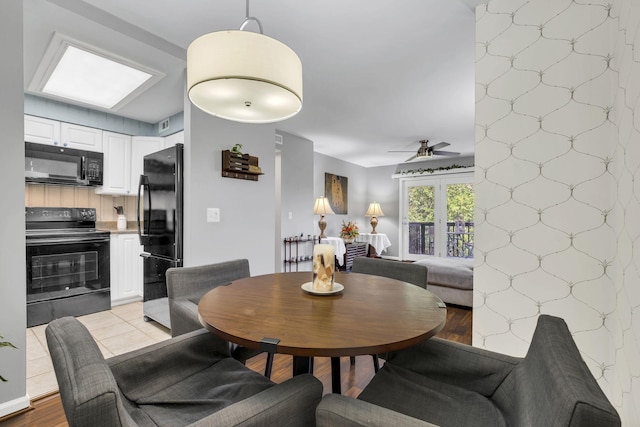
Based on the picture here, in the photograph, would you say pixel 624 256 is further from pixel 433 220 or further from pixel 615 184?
pixel 433 220

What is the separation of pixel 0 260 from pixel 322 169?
484cm

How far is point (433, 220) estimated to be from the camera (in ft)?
22.0

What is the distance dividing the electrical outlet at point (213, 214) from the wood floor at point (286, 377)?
1183 mm

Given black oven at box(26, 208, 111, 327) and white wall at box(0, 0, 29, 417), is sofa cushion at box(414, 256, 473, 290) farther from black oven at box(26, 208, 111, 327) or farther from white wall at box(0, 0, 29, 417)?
black oven at box(26, 208, 111, 327)

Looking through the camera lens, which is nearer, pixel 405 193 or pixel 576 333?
pixel 576 333

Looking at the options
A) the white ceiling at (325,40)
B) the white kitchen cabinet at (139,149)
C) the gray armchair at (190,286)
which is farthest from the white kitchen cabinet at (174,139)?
the gray armchair at (190,286)

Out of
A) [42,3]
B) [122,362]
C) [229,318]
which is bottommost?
[122,362]

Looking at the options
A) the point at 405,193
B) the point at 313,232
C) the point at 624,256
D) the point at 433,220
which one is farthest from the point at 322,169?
the point at 624,256

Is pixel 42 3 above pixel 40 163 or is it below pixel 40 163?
above

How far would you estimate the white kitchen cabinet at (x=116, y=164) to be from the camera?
3572mm

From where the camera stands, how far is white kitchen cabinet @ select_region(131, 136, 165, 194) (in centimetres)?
376

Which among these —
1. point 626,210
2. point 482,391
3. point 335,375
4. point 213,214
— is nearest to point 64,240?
point 213,214

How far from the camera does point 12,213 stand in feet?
5.41

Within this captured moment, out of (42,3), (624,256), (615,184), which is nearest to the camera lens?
(624,256)
